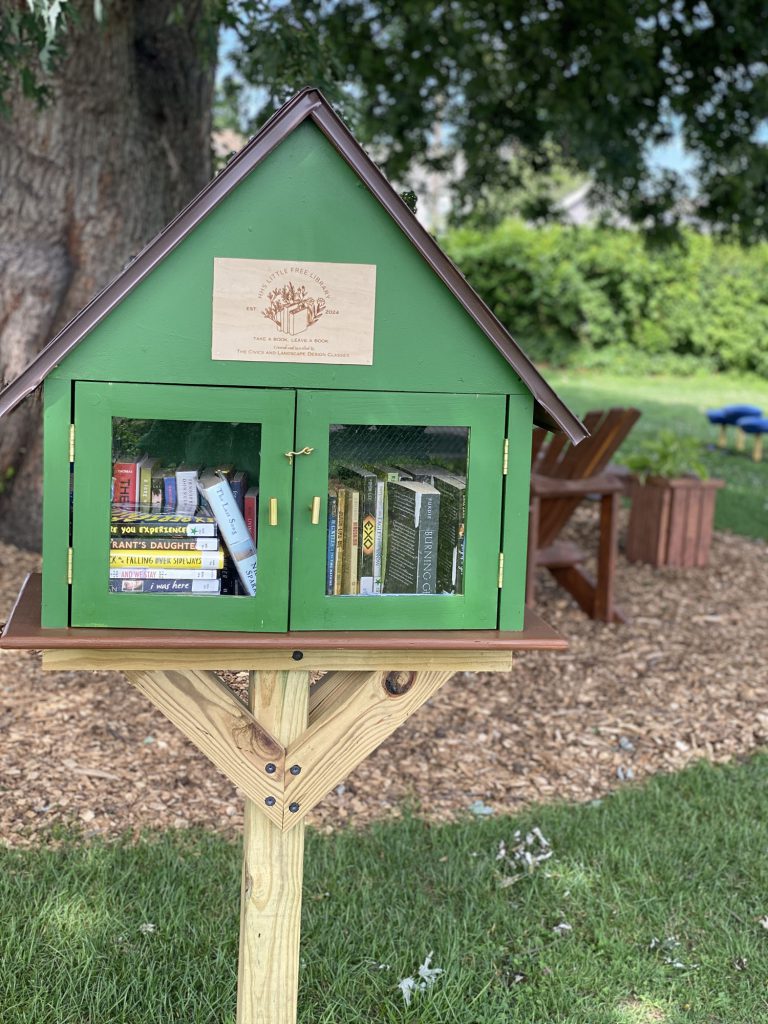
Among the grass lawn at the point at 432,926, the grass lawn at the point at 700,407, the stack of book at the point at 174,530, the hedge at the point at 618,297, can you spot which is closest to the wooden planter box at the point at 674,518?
the grass lawn at the point at 700,407

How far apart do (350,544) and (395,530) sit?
0.32ft

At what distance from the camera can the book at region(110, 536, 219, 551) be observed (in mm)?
2211

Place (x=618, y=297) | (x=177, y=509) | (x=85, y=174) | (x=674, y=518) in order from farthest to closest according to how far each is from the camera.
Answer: (x=618, y=297) → (x=674, y=518) → (x=85, y=174) → (x=177, y=509)

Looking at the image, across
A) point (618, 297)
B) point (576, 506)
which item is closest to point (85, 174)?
point (576, 506)

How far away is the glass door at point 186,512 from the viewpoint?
217 cm

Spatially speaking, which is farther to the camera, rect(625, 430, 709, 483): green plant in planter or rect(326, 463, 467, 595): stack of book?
rect(625, 430, 709, 483): green plant in planter

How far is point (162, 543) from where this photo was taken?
222cm

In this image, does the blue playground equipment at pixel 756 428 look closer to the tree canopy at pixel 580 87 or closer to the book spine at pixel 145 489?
the tree canopy at pixel 580 87

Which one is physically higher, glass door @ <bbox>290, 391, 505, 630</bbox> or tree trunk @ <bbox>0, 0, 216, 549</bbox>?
tree trunk @ <bbox>0, 0, 216, 549</bbox>

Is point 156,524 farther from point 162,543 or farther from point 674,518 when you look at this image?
point 674,518

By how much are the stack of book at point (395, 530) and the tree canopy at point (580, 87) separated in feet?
17.1

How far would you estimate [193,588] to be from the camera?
2.22m

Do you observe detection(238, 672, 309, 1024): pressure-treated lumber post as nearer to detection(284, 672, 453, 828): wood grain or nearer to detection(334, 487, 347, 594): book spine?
detection(284, 672, 453, 828): wood grain

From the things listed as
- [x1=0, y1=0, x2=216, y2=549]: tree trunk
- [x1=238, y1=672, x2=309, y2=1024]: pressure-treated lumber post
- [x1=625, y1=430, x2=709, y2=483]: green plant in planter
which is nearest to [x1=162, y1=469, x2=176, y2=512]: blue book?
[x1=238, y1=672, x2=309, y2=1024]: pressure-treated lumber post
